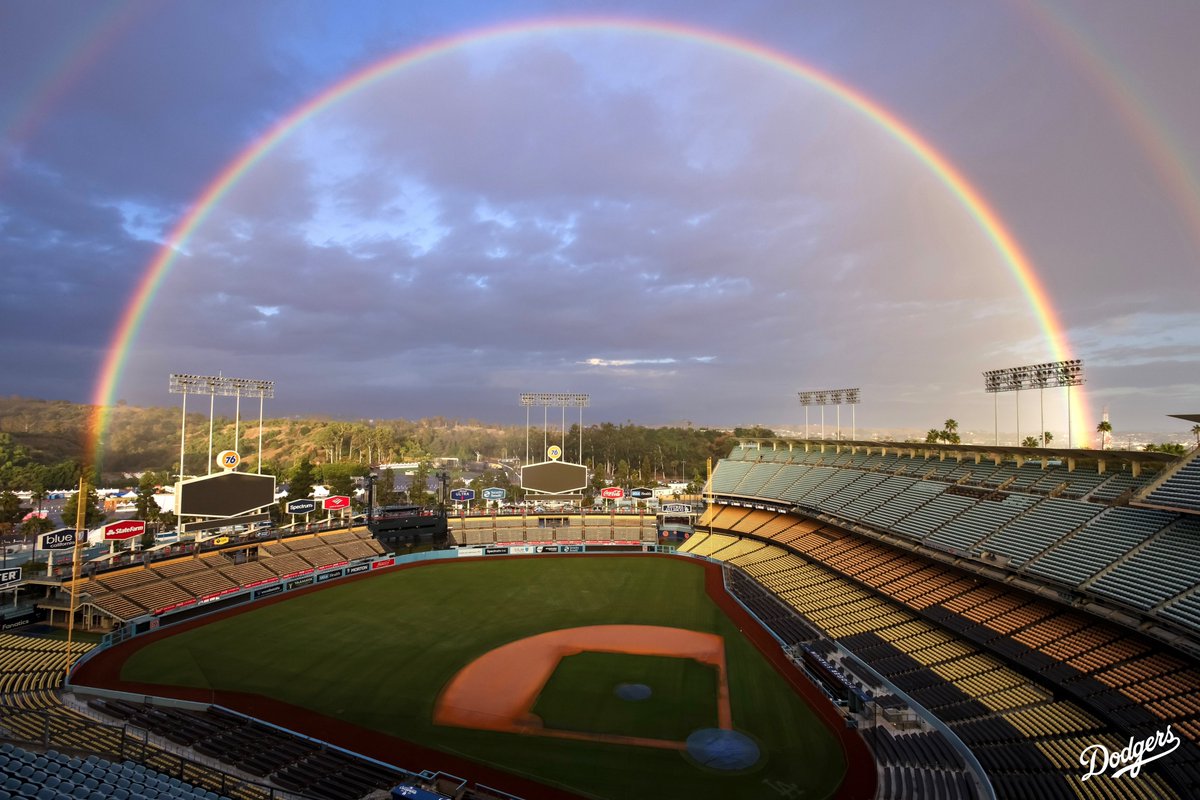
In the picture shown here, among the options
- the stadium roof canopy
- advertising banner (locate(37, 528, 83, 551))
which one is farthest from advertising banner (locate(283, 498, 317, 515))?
the stadium roof canopy

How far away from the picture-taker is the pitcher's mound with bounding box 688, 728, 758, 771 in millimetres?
19797

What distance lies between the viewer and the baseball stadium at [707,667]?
18062 mm

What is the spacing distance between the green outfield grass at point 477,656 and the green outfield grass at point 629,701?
1.74ft

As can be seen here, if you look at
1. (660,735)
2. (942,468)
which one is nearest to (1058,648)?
(660,735)

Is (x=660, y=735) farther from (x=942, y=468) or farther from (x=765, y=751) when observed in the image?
(x=942, y=468)

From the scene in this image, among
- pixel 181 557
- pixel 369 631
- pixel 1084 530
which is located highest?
pixel 1084 530

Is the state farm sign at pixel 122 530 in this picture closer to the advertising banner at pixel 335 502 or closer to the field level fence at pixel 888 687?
the advertising banner at pixel 335 502

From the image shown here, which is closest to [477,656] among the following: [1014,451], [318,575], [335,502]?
[318,575]

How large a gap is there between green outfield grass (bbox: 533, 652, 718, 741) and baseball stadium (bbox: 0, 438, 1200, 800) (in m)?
0.16

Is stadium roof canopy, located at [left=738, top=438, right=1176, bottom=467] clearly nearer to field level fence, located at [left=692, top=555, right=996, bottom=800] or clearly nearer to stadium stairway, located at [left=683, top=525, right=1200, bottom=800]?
stadium stairway, located at [left=683, top=525, right=1200, bottom=800]

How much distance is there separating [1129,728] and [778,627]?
17.2 metres

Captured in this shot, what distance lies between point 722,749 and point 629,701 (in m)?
5.14

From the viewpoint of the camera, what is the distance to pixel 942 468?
4188cm

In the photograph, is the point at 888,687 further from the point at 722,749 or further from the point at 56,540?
the point at 56,540
